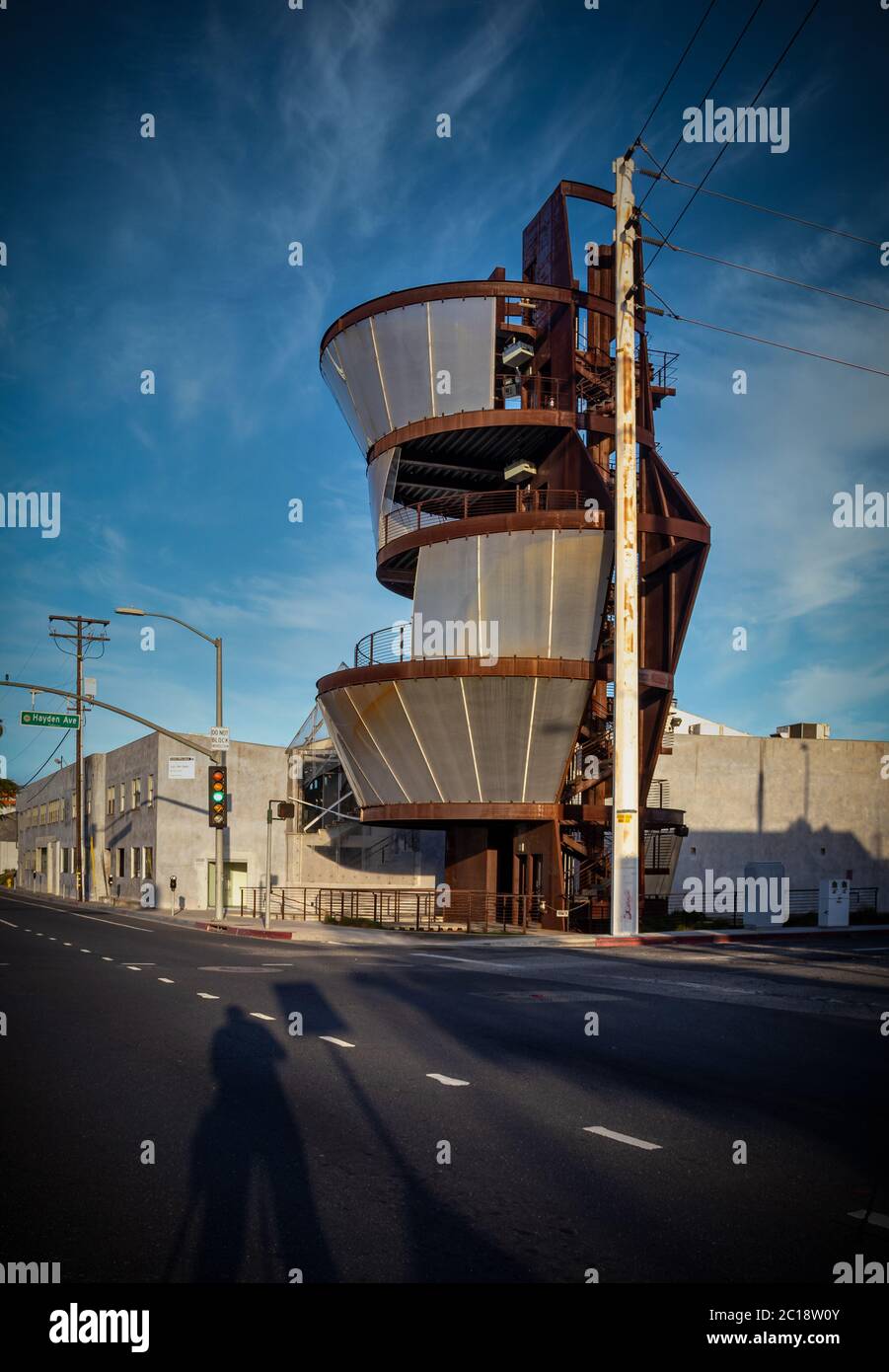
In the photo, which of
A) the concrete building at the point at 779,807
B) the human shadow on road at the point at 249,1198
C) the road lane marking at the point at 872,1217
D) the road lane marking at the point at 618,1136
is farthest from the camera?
the concrete building at the point at 779,807

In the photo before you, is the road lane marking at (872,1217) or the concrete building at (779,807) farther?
the concrete building at (779,807)

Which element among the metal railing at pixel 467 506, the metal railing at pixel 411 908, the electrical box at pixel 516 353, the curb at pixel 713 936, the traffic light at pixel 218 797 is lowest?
the metal railing at pixel 411 908

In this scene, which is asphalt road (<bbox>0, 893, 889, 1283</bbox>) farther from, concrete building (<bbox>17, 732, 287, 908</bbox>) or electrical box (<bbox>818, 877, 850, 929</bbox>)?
concrete building (<bbox>17, 732, 287, 908</bbox>)

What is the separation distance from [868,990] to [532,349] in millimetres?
29110

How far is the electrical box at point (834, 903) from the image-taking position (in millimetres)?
33750

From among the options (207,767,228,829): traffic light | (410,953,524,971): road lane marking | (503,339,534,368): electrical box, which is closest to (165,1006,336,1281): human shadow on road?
(410,953,524,971): road lane marking

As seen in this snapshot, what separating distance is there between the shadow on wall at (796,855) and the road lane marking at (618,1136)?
3800 centimetres

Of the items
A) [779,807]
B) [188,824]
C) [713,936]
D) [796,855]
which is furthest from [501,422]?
[796,855]

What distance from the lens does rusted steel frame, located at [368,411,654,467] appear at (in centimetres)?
3566

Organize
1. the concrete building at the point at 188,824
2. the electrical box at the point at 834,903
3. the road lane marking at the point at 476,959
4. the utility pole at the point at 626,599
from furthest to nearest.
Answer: the concrete building at the point at 188,824, the electrical box at the point at 834,903, the utility pole at the point at 626,599, the road lane marking at the point at 476,959

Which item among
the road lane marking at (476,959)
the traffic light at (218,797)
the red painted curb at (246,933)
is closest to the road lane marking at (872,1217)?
the road lane marking at (476,959)

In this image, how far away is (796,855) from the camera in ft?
154

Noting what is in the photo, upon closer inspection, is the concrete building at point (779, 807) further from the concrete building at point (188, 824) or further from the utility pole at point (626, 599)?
the concrete building at point (188, 824)

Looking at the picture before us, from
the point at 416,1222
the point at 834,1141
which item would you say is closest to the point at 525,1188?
the point at 416,1222
